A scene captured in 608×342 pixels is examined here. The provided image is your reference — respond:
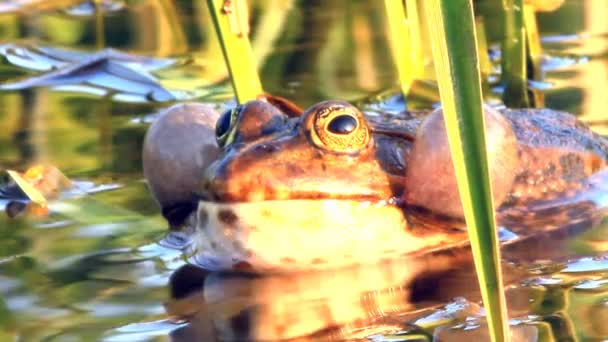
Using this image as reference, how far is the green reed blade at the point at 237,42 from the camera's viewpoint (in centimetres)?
325

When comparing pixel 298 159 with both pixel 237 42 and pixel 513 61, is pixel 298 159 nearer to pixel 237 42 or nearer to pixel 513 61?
pixel 237 42

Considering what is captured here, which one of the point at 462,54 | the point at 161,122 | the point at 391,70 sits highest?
the point at 462,54

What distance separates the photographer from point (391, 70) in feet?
16.9

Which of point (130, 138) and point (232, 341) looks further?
point (130, 138)

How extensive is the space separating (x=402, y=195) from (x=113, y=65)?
2488mm

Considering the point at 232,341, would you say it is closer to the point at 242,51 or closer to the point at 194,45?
the point at 242,51

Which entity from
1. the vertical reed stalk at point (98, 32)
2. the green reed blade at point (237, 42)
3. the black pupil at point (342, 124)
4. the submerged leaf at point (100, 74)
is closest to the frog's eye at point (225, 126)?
the black pupil at point (342, 124)

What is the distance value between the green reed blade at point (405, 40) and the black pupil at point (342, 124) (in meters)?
0.70

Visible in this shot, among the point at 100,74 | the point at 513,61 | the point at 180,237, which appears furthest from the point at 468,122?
the point at 100,74

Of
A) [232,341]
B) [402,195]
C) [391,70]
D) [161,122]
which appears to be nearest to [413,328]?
[232,341]

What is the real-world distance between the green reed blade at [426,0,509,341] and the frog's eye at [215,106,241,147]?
1.10m

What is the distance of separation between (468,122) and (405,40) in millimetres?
2012

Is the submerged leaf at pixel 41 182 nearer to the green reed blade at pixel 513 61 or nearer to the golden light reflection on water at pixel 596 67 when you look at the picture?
the green reed blade at pixel 513 61

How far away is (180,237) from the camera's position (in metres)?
3.13
